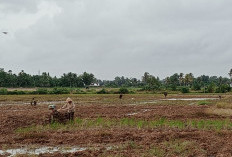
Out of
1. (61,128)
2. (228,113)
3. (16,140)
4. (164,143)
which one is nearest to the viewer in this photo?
(164,143)

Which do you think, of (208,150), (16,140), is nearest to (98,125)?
(16,140)

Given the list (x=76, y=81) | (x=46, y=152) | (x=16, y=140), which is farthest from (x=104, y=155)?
(x=76, y=81)

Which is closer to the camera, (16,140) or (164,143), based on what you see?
(164,143)

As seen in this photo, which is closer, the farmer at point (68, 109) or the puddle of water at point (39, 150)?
the puddle of water at point (39, 150)

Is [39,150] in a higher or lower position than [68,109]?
lower

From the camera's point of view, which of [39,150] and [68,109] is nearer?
[39,150]

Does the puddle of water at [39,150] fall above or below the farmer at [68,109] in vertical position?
below

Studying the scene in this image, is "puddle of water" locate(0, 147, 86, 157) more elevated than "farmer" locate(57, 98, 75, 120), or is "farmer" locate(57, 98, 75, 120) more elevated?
"farmer" locate(57, 98, 75, 120)

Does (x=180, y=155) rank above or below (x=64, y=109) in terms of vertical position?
below

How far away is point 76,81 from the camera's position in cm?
12019

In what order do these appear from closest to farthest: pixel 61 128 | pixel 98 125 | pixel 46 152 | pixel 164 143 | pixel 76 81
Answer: pixel 46 152
pixel 164 143
pixel 61 128
pixel 98 125
pixel 76 81

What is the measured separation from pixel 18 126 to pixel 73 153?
7.14 metres

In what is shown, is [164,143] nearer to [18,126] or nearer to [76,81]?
[18,126]

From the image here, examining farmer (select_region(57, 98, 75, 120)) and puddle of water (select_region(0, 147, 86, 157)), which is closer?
puddle of water (select_region(0, 147, 86, 157))
